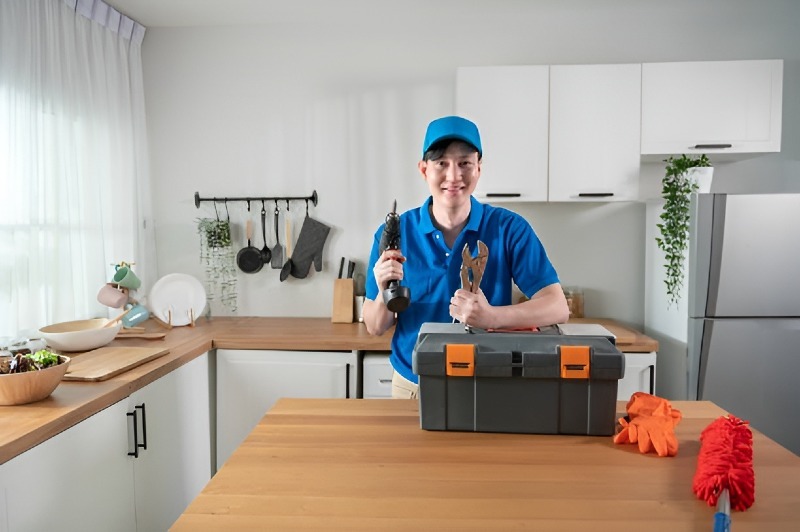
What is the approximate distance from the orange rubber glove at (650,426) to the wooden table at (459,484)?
0.09 ft

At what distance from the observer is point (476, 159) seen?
1.80 m

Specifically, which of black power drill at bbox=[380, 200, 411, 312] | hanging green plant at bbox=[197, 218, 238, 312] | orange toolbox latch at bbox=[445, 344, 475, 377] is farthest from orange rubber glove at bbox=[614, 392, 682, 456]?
hanging green plant at bbox=[197, 218, 238, 312]

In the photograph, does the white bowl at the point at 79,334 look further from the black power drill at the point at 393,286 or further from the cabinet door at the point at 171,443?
the black power drill at the point at 393,286

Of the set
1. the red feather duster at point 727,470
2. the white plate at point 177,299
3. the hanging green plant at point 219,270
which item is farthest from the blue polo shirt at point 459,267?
the hanging green plant at point 219,270

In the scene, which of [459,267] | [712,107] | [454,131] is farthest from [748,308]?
[454,131]

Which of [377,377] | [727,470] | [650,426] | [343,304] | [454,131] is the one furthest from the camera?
[343,304]

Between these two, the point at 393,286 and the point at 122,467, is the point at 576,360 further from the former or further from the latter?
the point at 122,467

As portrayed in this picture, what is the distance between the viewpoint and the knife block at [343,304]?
3.48m

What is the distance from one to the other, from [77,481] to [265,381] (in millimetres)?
1183

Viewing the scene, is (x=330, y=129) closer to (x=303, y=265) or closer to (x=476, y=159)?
(x=303, y=265)

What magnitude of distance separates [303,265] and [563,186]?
1.52m

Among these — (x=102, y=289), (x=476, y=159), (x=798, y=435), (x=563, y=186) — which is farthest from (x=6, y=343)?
(x=798, y=435)

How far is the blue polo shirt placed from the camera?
1941mm

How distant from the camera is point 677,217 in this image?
3.00 meters
